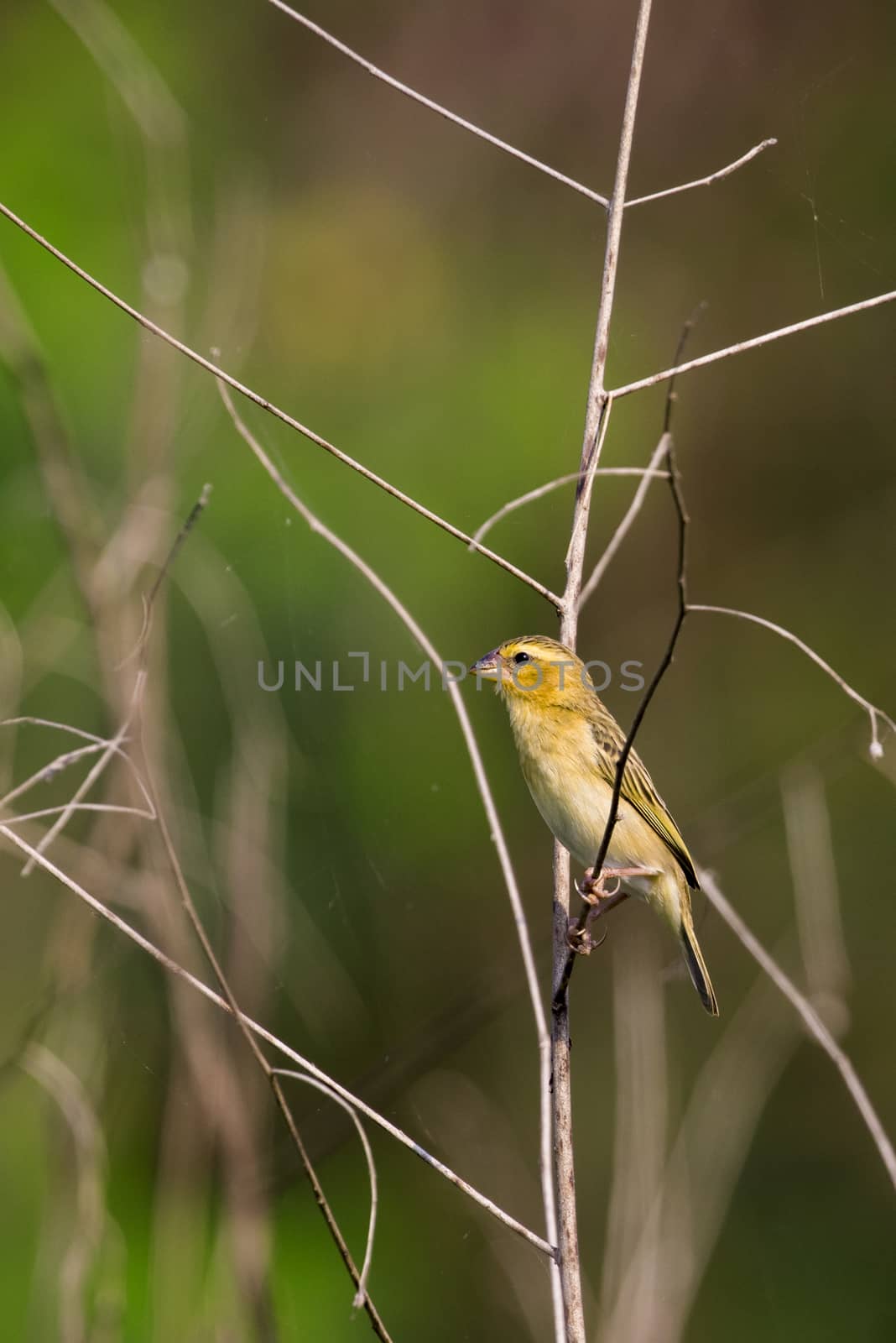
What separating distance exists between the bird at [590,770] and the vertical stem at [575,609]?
702 mm

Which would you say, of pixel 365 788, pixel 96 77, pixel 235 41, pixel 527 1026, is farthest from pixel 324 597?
pixel 235 41

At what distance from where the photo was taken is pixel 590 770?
3.18m

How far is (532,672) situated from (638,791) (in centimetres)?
41

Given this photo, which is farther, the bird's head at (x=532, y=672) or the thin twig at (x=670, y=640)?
the bird's head at (x=532, y=672)

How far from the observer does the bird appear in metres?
3.15

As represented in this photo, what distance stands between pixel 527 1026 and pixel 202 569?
2.92 metres

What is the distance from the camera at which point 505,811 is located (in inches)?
248

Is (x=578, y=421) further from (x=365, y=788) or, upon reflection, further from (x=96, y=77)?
(x=96, y=77)

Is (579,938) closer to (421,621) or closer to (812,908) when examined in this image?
(812,908)

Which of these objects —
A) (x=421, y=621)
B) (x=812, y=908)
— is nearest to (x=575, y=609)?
(x=812, y=908)

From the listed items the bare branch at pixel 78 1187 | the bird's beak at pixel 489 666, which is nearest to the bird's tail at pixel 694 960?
the bird's beak at pixel 489 666

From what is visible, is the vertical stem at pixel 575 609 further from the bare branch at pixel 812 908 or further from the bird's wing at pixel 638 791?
the bare branch at pixel 812 908

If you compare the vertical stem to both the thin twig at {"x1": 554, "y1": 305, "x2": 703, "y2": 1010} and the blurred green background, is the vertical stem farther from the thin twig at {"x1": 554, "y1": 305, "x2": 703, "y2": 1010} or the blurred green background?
the blurred green background

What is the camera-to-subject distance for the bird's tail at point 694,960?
3.28 metres
